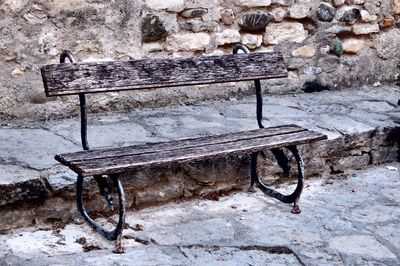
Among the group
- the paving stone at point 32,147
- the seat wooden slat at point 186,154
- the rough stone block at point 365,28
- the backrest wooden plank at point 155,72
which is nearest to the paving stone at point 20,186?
the paving stone at point 32,147

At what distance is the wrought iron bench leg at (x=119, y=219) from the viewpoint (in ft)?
9.32

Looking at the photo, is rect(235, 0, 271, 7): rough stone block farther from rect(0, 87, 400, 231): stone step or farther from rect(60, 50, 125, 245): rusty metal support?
rect(60, 50, 125, 245): rusty metal support

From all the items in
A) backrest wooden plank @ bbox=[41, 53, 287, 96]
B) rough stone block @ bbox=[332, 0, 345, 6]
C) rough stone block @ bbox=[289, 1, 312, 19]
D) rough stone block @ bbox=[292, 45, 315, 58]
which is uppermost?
rough stone block @ bbox=[332, 0, 345, 6]

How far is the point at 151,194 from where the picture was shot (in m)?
3.35

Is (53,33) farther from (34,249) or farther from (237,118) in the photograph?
(34,249)

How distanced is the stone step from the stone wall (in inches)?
4.6

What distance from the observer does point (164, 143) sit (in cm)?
320

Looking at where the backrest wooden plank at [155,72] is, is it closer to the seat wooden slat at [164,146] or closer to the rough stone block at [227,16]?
the seat wooden slat at [164,146]

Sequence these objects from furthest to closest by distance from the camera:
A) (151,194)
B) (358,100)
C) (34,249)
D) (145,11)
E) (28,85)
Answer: (358,100) < (145,11) < (28,85) < (151,194) < (34,249)

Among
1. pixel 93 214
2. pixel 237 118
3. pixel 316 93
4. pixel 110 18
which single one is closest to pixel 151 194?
pixel 93 214

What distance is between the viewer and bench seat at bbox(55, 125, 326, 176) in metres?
2.80

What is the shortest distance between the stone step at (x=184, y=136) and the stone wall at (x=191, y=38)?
118mm

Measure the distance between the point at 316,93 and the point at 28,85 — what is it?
205 centimetres

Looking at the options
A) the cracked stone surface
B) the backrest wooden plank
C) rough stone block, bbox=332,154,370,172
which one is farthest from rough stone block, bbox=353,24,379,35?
the cracked stone surface
